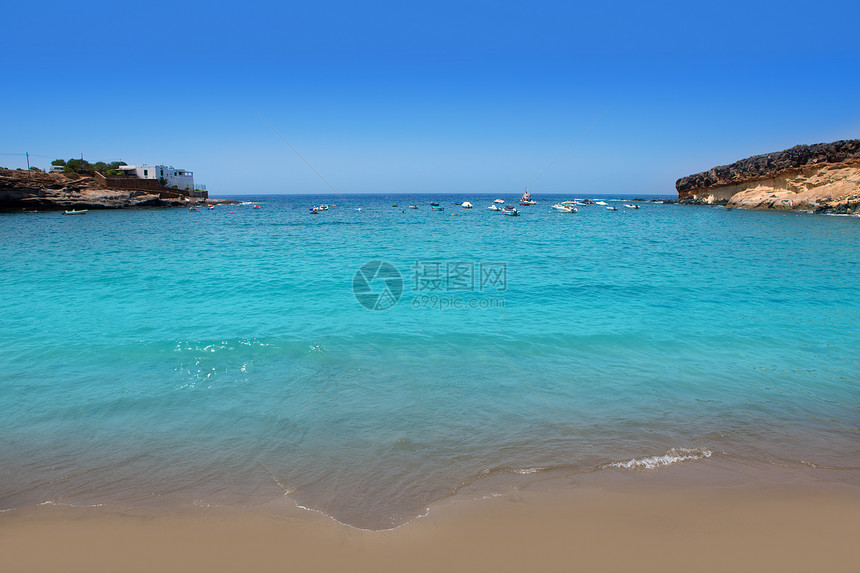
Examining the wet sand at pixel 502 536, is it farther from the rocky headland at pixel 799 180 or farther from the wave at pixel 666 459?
the rocky headland at pixel 799 180

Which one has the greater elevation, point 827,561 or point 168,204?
point 168,204

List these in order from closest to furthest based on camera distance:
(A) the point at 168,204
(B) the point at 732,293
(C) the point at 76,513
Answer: (C) the point at 76,513 < (B) the point at 732,293 < (A) the point at 168,204

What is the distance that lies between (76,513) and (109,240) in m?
32.7

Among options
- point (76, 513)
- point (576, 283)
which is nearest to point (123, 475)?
point (76, 513)

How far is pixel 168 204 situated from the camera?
246 ft

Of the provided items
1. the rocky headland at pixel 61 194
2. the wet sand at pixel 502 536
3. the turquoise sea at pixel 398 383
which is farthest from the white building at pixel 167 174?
the wet sand at pixel 502 536

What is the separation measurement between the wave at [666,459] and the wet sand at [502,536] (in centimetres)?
45

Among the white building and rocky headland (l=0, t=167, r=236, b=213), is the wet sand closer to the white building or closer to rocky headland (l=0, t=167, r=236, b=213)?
rocky headland (l=0, t=167, r=236, b=213)

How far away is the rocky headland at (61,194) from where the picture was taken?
2253 inches

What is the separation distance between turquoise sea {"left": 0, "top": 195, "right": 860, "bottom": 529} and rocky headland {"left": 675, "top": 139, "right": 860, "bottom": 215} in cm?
4569

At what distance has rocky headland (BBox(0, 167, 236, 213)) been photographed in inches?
2253

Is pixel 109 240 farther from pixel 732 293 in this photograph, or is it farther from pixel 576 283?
pixel 732 293

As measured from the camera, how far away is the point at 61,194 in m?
61.2

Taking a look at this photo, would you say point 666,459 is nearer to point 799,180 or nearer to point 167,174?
point 799,180
